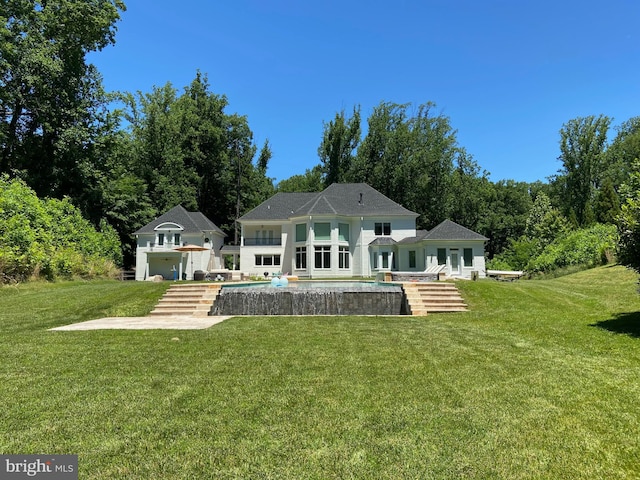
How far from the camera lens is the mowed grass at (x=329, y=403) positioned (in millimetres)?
2992

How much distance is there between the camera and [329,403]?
421 centimetres

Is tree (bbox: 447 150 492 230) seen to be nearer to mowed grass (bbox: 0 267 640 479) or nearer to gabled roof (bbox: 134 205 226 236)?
gabled roof (bbox: 134 205 226 236)

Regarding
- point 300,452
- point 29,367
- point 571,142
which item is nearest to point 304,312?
point 29,367

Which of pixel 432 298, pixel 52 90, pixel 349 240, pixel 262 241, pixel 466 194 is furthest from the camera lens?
pixel 466 194

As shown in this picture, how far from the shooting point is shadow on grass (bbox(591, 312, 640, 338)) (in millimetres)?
8184

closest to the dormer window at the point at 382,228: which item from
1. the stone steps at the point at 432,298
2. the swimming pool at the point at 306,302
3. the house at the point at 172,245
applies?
the house at the point at 172,245

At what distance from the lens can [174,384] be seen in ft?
16.1

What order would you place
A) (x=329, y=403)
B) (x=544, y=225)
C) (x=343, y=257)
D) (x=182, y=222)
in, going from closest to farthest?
1. (x=329, y=403)
2. (x=343, y=257)
3. (x=182, y=222)
4. (x=544, y=225)

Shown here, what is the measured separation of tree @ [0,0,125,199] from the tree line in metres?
0.08

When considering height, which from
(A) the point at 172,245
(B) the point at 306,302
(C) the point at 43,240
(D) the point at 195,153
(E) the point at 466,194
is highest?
(D) the point at 195,153

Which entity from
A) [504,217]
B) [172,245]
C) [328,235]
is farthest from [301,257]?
[504,217]

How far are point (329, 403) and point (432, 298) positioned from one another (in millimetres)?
10400

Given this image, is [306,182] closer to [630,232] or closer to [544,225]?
[544,225]

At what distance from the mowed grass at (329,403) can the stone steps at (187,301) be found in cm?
465
